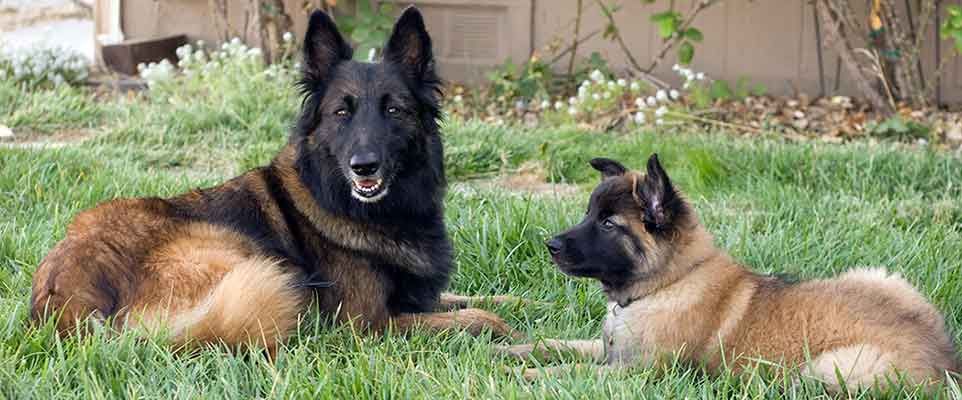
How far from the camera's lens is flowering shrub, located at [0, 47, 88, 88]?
8.31 metres

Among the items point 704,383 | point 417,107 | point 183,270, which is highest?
point 417,107

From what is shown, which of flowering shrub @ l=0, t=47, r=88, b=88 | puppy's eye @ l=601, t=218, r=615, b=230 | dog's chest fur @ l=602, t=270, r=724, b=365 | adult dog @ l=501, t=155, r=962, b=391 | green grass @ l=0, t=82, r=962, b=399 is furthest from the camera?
flowering shrub @ l=0, t=47, r=88, b=88

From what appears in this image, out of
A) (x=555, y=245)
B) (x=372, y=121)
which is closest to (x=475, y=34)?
(x=372, y=121)

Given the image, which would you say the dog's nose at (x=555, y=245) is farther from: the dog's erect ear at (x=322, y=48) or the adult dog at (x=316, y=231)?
the dog's erect ear at (x=322, y=48)

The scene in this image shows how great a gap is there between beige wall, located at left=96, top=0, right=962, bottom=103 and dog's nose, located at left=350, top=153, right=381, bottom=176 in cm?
497

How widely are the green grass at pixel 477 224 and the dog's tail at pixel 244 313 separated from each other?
77 millimetres

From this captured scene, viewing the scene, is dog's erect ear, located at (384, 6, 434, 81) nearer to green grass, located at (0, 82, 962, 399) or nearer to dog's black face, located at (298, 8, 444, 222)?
dog's black face, located at (298, 8, 444, 222)

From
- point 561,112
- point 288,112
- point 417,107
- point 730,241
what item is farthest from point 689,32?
point 417,107

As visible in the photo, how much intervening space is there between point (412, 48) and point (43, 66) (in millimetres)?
5250

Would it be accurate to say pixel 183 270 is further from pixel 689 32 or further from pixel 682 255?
pixel 689 32

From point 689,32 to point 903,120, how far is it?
1627mm

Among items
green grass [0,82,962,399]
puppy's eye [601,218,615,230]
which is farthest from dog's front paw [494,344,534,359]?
puppy's eye [601,218,615,230]

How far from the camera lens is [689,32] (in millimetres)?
8141

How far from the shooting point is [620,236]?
12.6ft
